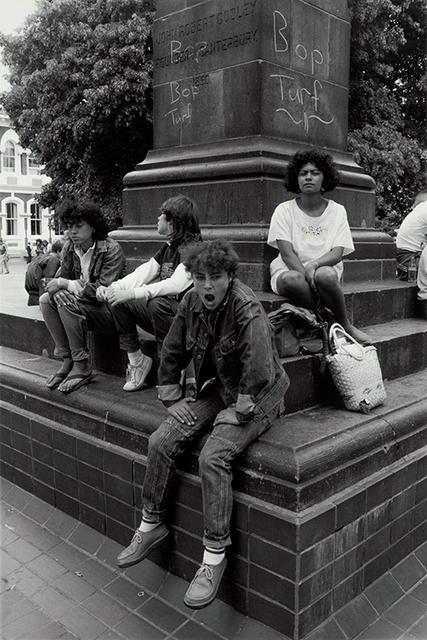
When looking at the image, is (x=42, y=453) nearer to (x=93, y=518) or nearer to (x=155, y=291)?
(x=93, y=518)

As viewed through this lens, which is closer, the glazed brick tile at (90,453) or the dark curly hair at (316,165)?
the glazed brick tile at (90,453)

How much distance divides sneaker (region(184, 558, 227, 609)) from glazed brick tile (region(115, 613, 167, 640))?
0.30 metres

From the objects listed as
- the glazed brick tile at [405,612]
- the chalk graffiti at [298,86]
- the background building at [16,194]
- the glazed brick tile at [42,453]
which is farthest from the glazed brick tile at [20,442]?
the background building at [16,194]

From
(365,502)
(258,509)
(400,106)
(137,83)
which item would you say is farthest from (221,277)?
(400,106)

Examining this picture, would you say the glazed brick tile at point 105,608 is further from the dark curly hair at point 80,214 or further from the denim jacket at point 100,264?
the dark curly hair at point 80,214

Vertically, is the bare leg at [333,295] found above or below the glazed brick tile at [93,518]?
above

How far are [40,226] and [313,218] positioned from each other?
161 ft

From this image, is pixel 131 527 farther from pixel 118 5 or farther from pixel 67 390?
pixel 118 5

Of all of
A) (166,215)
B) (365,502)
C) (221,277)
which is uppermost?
(166,215)

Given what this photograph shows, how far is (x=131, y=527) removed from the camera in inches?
137

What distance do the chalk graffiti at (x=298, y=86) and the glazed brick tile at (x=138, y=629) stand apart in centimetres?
379

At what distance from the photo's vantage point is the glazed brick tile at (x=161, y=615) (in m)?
2.91

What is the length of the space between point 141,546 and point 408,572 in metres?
1.45

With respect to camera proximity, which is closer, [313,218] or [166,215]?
[166,215]
